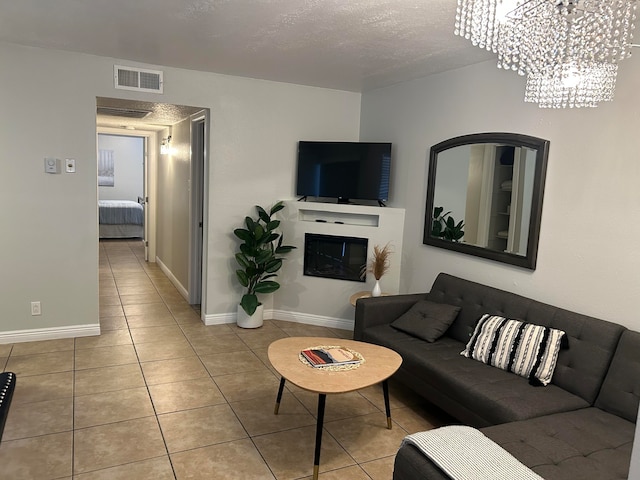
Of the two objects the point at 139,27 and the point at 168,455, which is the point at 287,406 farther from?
the point at 139,27

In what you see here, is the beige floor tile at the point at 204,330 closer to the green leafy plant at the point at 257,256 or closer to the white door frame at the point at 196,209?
the white door frame at the point at 196,209

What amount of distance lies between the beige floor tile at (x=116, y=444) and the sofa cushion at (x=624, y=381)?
2.34 metres

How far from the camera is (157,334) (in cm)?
445

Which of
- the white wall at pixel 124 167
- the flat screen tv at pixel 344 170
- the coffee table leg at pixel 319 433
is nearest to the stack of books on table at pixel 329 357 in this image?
the coffee table leg at pixel 319 433

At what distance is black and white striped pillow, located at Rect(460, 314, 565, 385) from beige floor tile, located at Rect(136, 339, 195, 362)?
2.28 metres

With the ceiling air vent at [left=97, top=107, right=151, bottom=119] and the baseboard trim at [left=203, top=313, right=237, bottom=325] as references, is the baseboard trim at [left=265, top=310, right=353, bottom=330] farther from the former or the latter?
the ceiling air vent at [left=97, top=107, right=151, bottom=119]

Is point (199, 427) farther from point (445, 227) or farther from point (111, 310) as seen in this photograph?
point (111, 310)

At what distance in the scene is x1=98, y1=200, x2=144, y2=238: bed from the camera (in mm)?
9875

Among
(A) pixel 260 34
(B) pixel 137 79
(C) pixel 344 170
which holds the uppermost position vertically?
(A) pixel 260 34

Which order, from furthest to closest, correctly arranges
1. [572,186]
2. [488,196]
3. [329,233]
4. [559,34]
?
[329,233] < [488,196] < [572,186] < [559,34]

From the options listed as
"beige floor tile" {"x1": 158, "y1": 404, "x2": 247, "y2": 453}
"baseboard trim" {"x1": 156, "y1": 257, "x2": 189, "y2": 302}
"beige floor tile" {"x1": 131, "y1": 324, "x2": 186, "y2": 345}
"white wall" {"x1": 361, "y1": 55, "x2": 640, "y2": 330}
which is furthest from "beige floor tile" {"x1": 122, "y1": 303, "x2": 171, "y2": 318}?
"white wall" {"x1": 361, "y1": 55, "x2": 640, "y2": 330}

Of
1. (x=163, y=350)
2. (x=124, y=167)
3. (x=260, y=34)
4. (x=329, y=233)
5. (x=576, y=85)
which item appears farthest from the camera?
(x=124, y=167)

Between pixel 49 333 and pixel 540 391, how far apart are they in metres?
3.84

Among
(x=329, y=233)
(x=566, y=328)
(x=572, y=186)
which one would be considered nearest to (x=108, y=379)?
(x=329, y=233)
